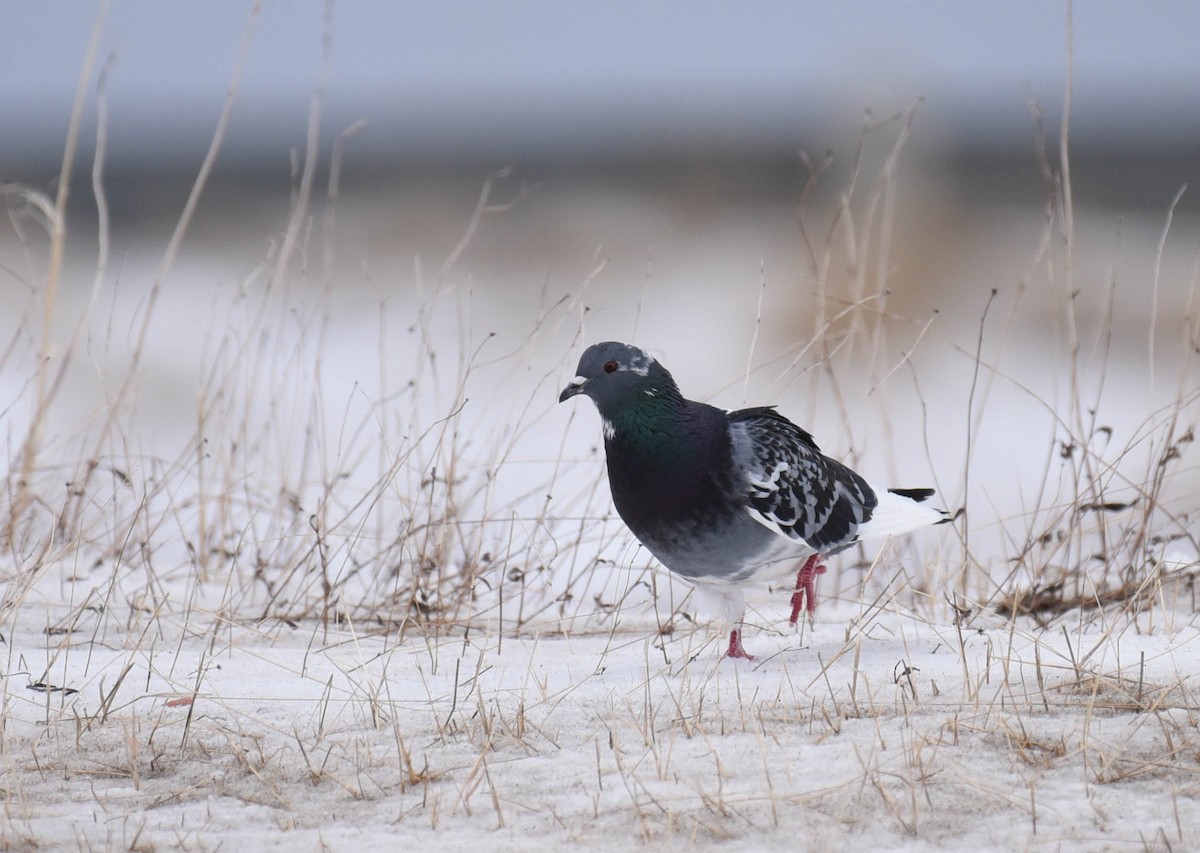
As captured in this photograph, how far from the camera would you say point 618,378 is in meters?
3.29

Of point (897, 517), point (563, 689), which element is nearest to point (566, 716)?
point (563, 689)

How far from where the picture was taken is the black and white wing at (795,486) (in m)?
3.21

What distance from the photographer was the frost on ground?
6.78ft

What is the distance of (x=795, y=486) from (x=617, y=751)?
47.1 inches

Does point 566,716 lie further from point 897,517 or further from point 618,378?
point 897,517

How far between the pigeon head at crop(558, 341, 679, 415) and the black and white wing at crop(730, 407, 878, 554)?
0.79ft

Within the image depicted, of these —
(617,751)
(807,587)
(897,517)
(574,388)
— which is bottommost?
(617,751)

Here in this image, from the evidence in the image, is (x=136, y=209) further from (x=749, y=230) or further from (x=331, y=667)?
(x=331, y=667)

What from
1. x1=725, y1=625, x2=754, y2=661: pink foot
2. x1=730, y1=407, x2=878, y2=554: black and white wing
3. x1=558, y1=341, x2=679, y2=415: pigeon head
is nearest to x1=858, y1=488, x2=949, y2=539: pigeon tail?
x1=730, y1=407, x2=878, y2=554: black and white wing

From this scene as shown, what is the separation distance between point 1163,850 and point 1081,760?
1.23 feet

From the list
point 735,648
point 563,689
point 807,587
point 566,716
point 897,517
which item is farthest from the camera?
point 897,517

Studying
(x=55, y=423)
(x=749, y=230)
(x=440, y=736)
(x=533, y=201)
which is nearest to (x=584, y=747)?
(x=440, y=736)

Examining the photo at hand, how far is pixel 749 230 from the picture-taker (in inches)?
568

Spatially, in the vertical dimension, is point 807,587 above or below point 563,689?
above
